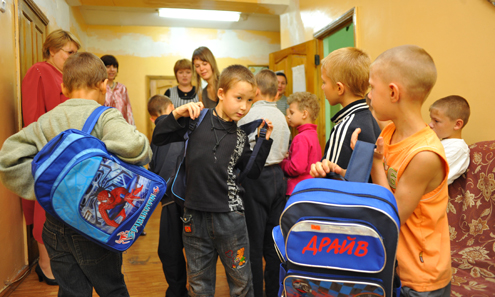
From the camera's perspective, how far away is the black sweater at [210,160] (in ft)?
4.99

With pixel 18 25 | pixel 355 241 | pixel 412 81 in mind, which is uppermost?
pixel 18 25

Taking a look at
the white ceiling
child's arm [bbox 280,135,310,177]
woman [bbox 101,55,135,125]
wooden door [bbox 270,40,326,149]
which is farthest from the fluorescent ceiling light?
child's arm [bbox 280,135,310,177]

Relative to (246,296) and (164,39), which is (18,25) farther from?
(164,39)

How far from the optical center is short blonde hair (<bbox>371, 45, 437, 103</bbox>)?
102 centimetres

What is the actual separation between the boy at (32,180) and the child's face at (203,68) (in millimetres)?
1353

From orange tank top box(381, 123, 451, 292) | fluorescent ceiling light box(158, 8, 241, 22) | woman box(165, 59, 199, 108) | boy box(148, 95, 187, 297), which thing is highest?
fluorescent ceiling light box(158, 8, 241, 22)

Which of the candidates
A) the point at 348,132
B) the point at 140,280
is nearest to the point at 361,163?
the point at 348,132

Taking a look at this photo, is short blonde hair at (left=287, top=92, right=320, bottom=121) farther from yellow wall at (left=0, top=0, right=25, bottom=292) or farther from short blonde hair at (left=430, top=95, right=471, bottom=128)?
yellow wall at (left=0, top=0, right=25, bottom=292)

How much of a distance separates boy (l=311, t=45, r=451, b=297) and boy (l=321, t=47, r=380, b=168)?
0.47 feet

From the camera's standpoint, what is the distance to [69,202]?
1.12m

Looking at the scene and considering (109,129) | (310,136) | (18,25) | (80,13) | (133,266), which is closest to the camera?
(109,129)

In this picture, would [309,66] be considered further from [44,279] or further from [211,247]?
[44,279]

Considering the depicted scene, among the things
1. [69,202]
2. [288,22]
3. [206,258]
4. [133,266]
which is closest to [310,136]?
[206,258]

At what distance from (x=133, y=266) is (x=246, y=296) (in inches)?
62.3
